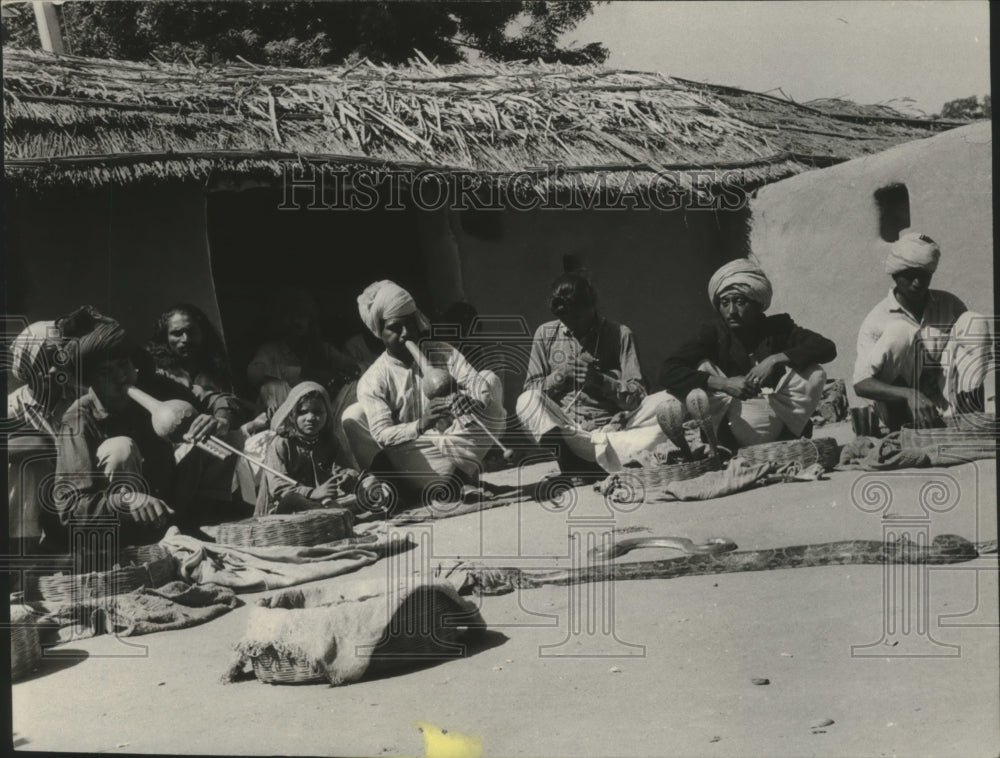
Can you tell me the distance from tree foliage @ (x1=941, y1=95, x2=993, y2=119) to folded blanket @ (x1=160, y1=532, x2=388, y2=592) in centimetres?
279

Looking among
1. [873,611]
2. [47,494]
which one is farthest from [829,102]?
[47,494]

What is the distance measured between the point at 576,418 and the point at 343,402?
0.94 metres

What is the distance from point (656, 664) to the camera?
200 inches

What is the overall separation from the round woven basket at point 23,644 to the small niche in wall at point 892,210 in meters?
3.65

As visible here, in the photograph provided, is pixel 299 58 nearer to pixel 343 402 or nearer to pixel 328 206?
pixel 328 206

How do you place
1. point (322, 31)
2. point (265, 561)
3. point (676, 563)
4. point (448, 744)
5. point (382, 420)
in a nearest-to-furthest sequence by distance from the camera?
point (448, 744) < point (676, 563) < point (265, 561) < point (382, 420) < point (322, 31)

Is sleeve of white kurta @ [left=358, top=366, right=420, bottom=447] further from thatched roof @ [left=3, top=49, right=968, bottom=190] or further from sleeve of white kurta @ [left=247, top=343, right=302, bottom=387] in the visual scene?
thatched roof @ [left=3, top=49, right=968, bottom=190]

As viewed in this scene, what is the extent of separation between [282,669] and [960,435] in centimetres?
273

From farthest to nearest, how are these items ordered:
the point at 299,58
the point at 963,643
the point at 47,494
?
the point at 299,58
the point at 47,494
the point at 963,643

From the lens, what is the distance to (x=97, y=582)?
534 centimetres

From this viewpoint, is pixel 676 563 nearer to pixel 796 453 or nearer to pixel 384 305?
pixel 796 453

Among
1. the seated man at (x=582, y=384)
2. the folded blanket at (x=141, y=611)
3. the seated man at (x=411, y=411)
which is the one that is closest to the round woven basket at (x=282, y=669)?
the folded blanket at (x=141, y=611)

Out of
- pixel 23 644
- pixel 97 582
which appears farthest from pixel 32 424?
pixel 23 644

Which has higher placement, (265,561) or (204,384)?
(204,384)
